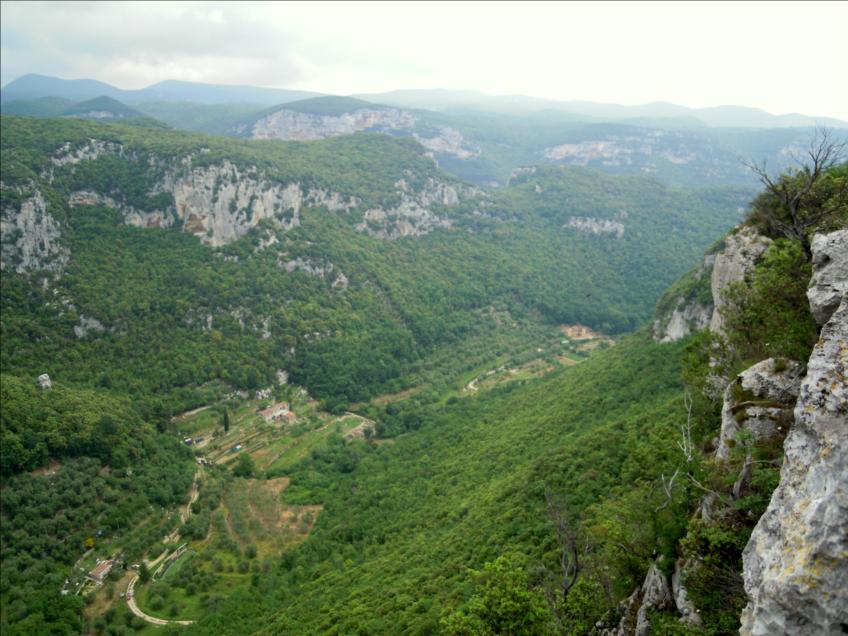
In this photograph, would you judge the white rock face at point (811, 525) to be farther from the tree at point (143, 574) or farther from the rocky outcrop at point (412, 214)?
the rocky outcrop at point (412, 214)

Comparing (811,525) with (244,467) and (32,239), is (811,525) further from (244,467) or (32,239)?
(32,239)

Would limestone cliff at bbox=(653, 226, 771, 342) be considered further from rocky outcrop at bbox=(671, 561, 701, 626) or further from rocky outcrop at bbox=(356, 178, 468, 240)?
rocky outcrop at bbox=(356, 178, 468, 240)

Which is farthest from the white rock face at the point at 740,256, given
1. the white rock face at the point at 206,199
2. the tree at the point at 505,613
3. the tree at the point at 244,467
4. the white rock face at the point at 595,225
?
the white rock face at the point at 595,225

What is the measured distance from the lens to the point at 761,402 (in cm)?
1603

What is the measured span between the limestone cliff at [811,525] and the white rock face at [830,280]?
46.3 inches

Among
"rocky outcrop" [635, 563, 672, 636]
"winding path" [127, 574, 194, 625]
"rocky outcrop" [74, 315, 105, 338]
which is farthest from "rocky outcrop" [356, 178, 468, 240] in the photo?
"rocky outcrop" [635, 563, 672, 636]

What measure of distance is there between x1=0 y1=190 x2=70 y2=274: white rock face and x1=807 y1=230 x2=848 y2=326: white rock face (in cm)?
11083

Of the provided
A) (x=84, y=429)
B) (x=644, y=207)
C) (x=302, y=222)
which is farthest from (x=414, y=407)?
(x=644, y=207)

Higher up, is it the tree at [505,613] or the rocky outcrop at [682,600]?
the rocky outcrop at [682,600]

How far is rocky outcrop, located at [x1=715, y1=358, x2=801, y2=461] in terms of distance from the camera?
15523 mm

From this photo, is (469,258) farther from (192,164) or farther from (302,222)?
(192,164)

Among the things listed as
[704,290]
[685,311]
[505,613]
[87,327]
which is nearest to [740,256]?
[505,613]

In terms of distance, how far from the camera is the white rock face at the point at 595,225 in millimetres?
175375

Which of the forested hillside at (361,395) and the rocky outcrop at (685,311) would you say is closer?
the forested hillside at (361,395)
